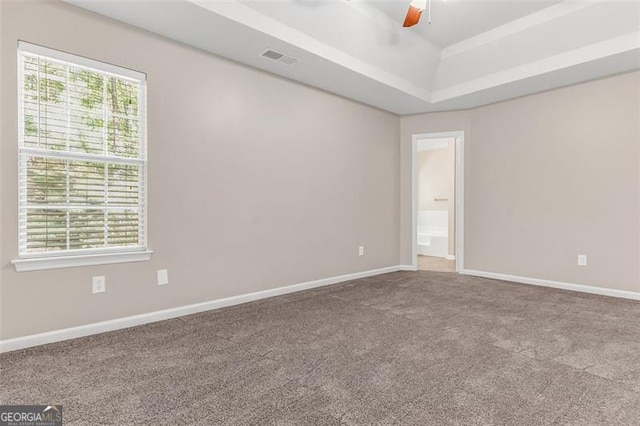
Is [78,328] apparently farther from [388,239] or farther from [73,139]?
[388,239]

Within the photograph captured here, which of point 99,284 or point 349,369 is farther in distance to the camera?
point 99,284

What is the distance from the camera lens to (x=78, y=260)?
258 cm

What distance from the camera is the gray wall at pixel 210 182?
7.95 feet

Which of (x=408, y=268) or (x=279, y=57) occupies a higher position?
(x=279, y=57)

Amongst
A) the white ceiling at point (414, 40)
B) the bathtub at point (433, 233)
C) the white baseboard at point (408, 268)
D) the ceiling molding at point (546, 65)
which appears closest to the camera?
the white ceiling at point (414, 40)

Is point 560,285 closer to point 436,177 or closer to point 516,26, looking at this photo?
point 516,26

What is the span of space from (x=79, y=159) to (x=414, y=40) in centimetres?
359

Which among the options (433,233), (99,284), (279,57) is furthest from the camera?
(433,233)

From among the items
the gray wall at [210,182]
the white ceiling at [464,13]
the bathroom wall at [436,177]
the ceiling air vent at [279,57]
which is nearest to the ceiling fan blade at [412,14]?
the white ceiling at [464,13]

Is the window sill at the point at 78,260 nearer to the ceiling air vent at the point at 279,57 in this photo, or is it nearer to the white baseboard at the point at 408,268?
the ceiling air vent at the point at 279,57

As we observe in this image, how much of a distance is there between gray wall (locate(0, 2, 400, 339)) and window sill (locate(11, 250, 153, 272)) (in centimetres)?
5

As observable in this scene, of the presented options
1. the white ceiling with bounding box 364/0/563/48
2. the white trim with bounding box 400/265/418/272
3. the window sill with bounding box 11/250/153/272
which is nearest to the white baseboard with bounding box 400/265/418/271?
the white trim with bounding box 400/265/418/272

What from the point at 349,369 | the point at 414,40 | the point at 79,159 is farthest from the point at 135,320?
the point at 414,40

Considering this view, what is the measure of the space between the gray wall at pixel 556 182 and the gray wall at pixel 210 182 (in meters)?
1.57
